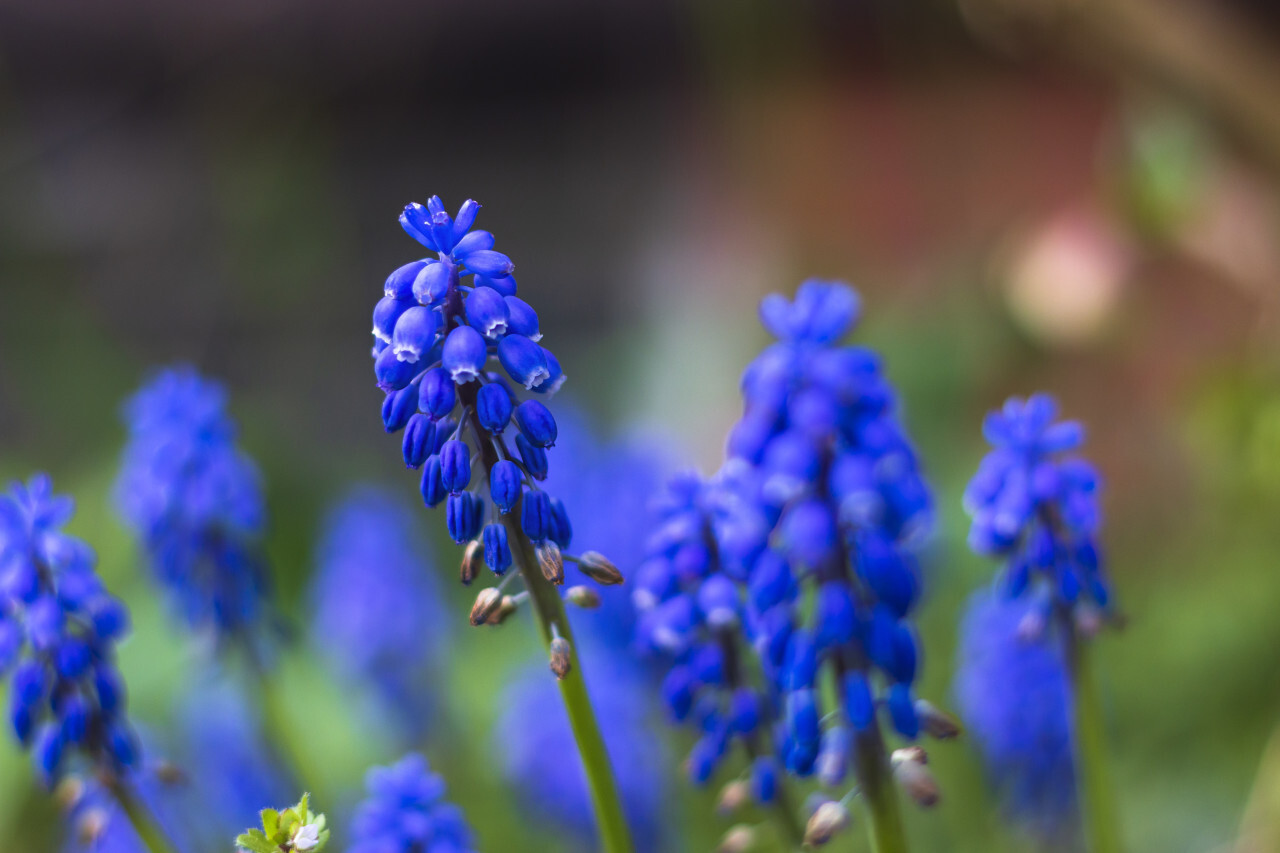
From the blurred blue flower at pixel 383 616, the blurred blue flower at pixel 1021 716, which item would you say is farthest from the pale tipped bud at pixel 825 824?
the blurred blue flower at pixel 383 616

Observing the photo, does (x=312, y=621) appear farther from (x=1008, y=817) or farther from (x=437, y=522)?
Result: (x=1008, y=817)

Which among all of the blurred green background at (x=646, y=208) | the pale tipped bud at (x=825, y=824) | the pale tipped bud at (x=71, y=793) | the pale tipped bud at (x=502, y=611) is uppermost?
the blurred green background at (x=646, y=208)

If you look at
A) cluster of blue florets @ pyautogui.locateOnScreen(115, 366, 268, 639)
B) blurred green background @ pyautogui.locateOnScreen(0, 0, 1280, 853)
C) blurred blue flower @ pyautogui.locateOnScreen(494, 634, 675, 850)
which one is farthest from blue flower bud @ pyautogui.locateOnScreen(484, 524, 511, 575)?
blurred green background @ pyautogui.locateOnScreen(0, 0, 1280, 853)

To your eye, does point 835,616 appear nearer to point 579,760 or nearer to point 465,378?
point 465,378

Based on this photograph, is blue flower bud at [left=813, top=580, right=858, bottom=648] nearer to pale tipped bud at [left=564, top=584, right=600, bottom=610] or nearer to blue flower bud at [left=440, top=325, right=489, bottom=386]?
pale tipped bud at [left=564, top=584, right=600, bottom=610]

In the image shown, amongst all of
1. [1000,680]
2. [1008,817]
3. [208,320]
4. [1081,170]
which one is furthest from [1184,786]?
[208,320]

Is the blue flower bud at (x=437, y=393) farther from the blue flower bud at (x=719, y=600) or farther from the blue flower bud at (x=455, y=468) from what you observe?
the blue flower bud at (x=719, y=600)

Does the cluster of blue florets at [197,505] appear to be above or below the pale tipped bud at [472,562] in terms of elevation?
above

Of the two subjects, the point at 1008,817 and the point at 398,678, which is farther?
the point at 398,678
